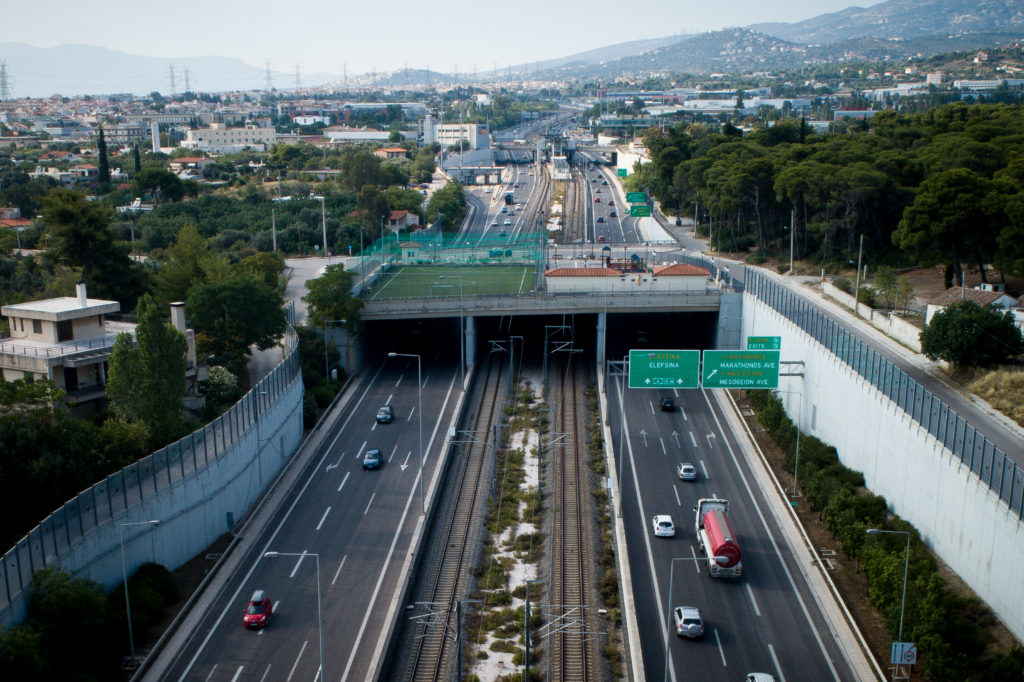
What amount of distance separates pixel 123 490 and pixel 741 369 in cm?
2476

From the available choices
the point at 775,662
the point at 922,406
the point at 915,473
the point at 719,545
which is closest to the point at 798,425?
the point at 915,473

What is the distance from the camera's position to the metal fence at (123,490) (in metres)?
25.4

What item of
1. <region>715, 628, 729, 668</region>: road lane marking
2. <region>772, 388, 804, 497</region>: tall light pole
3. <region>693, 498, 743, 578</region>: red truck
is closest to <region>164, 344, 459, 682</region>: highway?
<region>715, 628, 729, 668</region>: road lane marking

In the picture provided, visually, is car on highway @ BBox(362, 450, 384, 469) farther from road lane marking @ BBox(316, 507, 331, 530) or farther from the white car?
the white car

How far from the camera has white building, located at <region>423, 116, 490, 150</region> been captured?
7274 inches

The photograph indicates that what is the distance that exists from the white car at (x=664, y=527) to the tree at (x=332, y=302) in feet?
79.5

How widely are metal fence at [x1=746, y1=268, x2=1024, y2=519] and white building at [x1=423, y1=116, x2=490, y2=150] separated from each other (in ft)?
463

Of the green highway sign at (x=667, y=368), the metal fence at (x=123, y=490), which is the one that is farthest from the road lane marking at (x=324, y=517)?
the green highway sign at (x=667, y=368)

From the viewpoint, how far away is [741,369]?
4056 cm

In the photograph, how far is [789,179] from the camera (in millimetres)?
68000

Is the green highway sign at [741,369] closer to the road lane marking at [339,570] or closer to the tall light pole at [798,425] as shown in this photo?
the tall light pole at [798,425]

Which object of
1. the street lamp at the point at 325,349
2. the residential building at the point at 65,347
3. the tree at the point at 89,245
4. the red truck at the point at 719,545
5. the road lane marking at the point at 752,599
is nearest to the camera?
the road lane marking at the point at 752,599

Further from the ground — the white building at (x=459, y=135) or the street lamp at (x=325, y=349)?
the white building at (x=459, y=135)

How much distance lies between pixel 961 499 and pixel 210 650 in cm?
2348
